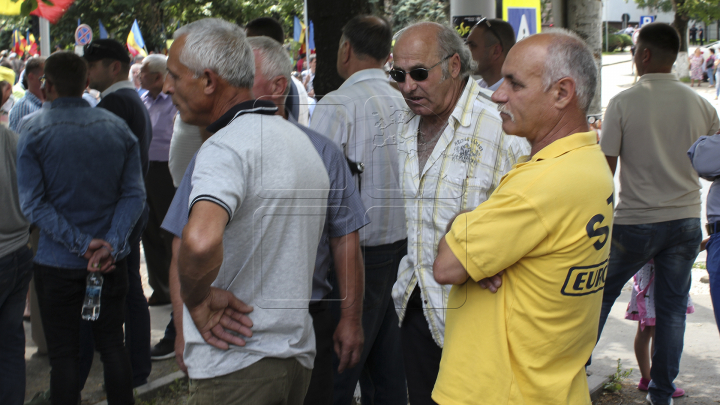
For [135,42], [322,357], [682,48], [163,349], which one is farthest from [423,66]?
[682,48]

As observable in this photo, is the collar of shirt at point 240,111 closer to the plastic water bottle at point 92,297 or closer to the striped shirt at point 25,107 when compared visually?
the plastic water bottle at point 92,297

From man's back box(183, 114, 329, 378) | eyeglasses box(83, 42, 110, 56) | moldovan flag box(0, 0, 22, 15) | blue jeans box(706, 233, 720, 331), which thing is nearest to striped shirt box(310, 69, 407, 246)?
man's back box(183, 114, 329, 378)

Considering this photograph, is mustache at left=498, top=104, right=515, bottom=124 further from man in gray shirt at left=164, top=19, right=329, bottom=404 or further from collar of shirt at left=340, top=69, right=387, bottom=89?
collar of shirt at left=340, top=69, right=387, bottom=89

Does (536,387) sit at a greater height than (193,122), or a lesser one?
lesser

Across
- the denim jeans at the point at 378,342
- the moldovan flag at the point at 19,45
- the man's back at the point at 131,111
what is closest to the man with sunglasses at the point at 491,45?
A: the denim jeans at the point at 378,342

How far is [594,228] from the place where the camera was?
1806 millimetres

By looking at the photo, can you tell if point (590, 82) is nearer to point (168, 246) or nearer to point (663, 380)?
point (663, 380)

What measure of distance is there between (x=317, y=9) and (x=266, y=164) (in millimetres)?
2707

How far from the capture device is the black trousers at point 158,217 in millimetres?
6031

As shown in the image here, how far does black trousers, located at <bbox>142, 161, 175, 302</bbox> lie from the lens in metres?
6.03

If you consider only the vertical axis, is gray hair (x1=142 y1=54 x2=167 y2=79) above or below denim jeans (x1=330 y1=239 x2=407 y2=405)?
above

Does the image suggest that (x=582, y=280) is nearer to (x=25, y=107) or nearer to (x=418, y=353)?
(x=418, y=353)

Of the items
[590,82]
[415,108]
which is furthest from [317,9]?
[590,82]

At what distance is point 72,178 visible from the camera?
3.52 metres
